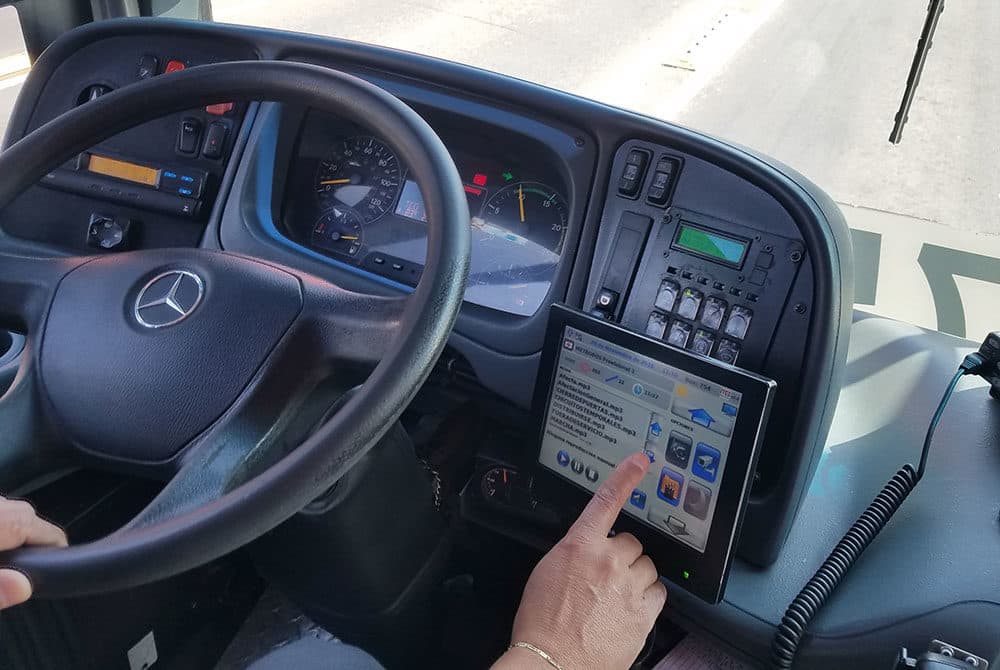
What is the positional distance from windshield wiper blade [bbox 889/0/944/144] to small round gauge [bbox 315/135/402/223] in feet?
2.56

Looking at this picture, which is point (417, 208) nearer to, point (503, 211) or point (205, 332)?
point (503, 211)

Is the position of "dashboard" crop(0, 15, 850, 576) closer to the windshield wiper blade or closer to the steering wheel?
the steering wheel

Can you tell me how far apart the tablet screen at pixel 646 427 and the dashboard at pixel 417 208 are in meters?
0.23

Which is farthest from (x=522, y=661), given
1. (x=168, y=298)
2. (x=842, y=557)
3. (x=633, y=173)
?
(x=633, y=173)

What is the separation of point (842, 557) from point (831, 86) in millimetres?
1208

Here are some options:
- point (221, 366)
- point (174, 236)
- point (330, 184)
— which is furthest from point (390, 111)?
point (174, 236)

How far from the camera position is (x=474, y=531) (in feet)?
4.91

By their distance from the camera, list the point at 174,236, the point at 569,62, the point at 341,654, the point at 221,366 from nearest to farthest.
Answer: the point at 221,366
the point at 341,654
the point at 174,236
the point at 569,62

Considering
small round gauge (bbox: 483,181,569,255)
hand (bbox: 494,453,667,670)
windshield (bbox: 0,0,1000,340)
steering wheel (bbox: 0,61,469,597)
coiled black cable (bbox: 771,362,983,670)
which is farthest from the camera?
windshield (bbox: 0,0,1000,340)

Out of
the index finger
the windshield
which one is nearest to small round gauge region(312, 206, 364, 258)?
the windshield

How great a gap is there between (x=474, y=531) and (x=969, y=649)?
78cm

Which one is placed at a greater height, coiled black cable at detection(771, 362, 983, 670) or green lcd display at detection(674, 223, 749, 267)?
green lcd display at detection(674, 223, 749, 267)

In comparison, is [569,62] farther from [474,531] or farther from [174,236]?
[474,531]

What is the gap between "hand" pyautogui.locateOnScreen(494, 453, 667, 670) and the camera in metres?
0.93
